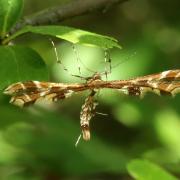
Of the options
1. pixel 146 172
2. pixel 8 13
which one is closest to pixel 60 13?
pixel 8 13

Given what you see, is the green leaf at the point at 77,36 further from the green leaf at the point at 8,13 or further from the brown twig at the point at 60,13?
the brown twig at the point at 60,13

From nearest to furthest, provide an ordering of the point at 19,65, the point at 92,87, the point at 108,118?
the point at 19,65, the point at 92,87, the point at 108,118

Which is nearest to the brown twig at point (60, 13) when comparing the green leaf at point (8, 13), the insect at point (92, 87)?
the green leaf at point (8, 13)

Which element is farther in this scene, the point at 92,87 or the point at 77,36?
the point at 92,87

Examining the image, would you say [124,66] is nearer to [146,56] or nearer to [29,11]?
[146,56]

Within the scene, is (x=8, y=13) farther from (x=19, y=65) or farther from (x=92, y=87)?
(x=92, y=87)

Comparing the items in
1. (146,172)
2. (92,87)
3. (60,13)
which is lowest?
(146,172)

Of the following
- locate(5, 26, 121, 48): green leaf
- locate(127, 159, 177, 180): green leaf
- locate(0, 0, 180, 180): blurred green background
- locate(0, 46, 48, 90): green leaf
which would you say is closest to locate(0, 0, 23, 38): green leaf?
locate(0, 46, 48, 90): green leaf

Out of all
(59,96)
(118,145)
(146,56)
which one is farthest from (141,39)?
(59,96)
